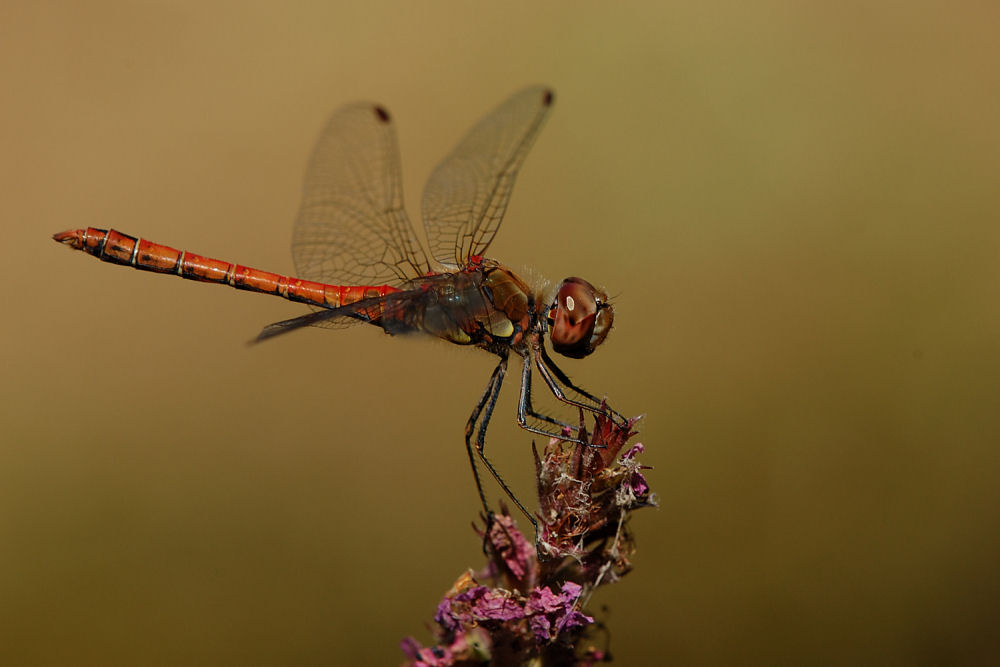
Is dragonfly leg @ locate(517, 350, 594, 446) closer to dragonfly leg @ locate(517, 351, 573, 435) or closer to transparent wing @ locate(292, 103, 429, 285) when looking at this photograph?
dragonfly leg @ locate(517, 351, 573, 435)

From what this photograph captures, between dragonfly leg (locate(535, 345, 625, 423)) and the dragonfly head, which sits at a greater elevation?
the dragonfly head

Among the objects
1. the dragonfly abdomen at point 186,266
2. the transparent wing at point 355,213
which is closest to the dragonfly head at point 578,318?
the transparent wing at point 355,213

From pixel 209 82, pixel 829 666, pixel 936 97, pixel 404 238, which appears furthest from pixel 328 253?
pixel 936 97

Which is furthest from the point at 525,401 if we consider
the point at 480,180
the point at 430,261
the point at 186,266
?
the point at 186,266

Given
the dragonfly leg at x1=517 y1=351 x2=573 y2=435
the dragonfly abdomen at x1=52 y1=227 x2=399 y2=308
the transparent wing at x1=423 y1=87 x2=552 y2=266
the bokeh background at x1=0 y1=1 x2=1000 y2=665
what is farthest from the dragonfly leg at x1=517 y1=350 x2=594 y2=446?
the dragonfly abdomen at x1=52 y1=227 x2=399 y2=308

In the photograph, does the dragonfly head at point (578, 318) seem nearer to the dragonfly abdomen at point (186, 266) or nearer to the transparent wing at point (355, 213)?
the transparent wing at point (355, 213)

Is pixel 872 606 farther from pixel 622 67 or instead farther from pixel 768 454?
pixel 622 67

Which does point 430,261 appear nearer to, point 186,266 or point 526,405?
point 526,405
